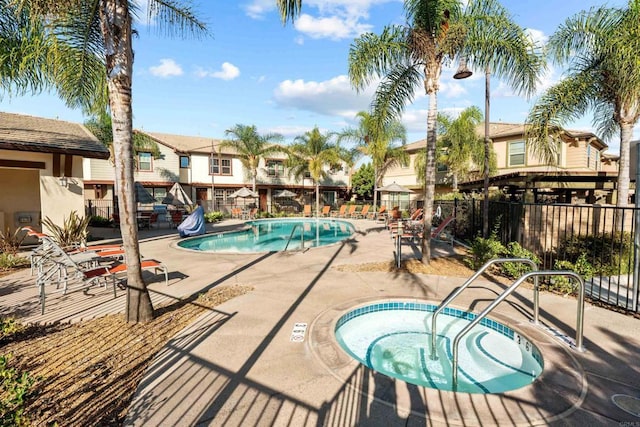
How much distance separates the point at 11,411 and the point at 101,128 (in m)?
26.8

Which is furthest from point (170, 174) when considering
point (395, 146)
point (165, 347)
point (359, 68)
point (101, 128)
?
point (165, 347)

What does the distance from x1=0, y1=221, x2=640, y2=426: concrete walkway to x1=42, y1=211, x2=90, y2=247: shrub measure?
14.8 feet

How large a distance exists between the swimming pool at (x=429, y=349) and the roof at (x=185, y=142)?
26742 millimetres

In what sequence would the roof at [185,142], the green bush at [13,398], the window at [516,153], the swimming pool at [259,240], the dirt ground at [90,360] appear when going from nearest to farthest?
the green bush at [13,398]
the dirt ground at [90,360]
the swimming pool at [259,240]
the window at [516,153]
the roof at [185,142]

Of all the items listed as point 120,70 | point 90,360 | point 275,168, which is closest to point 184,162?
point 275,168

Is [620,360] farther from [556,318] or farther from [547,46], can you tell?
[547,46]

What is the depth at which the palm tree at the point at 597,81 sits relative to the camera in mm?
8352

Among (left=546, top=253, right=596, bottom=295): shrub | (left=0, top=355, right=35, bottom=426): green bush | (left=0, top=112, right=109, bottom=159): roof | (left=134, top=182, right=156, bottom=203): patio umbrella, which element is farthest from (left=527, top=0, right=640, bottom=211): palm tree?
(left=134, top=182, right=156, bottom=203): patio umbrella

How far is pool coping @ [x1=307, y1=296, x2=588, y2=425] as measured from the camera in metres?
2.93

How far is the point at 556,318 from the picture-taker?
5211 millimetres

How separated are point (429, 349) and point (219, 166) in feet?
92.6

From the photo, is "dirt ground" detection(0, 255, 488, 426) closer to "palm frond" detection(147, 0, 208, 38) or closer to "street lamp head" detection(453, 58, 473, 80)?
"palm frond" detection(147, 0, 208, 38)

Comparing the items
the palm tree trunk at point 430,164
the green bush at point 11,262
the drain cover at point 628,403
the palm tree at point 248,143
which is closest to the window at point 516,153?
the palm tree trunk at point 430,164

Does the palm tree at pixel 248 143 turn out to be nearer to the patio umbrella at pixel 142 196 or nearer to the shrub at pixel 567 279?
the patio umbrella at pixel 142 196
